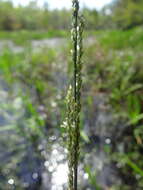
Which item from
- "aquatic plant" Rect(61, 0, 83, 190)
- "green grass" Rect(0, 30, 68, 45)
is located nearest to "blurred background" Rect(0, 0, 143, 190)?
"aquatic plant" Rect(61, 0, 83, 190)

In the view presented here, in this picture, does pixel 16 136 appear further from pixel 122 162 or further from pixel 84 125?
pixel 122 162

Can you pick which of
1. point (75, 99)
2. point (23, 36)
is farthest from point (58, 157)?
point (23, 36)

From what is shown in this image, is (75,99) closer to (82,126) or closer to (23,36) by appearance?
(82,126)

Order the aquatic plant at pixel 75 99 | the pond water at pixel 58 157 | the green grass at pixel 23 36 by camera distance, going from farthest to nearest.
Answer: the green grass at pixel 23 36 < the pond water at pixel 58 157 < the aquatic plant at pixel 75 99

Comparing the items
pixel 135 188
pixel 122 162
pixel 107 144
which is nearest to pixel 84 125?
pixel 107 144

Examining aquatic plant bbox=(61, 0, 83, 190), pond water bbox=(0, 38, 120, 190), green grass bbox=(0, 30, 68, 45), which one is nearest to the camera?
aquatic plant bbox=(61, 0, 83, 190)

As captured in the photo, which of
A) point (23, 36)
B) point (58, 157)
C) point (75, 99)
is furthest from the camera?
point (23, 36)

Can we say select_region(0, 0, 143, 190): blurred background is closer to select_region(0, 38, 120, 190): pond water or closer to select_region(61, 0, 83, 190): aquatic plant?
select_region(0, 38, 120, 190): pond water

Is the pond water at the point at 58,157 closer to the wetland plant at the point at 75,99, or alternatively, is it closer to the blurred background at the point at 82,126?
the blurred background at the point at 82,126

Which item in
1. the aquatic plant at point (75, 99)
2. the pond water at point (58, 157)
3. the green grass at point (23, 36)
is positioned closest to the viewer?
the aquatic plant at point (75, 99)

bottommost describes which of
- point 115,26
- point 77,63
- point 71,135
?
point 115,26

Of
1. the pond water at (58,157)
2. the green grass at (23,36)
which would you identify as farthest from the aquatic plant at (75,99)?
the green grass at (23,36)
